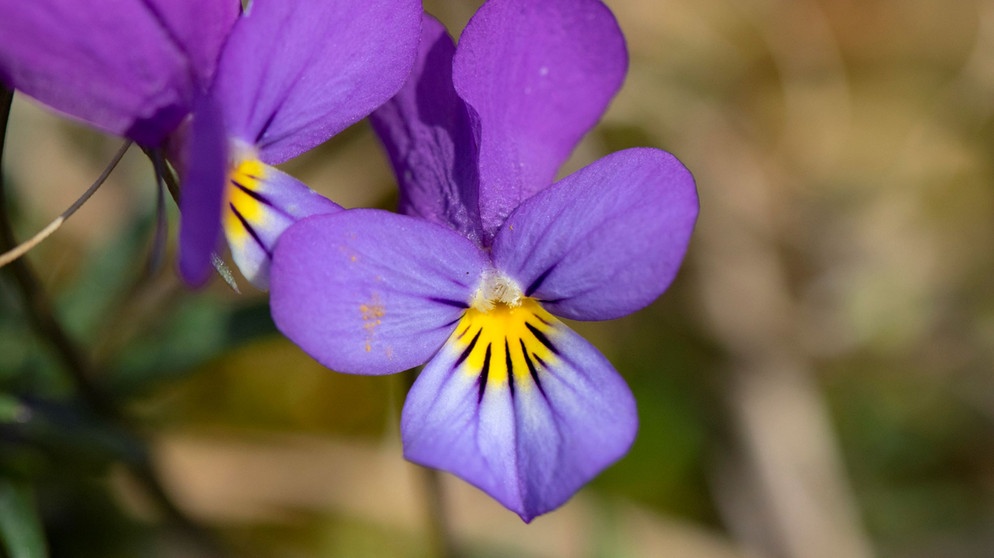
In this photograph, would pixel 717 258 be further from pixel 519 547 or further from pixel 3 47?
pixel 3 47

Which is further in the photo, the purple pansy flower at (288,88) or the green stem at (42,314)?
the green stem at (42,314)

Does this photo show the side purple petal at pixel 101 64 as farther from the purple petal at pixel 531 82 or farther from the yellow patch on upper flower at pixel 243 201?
the purple petal at pixel 531 82

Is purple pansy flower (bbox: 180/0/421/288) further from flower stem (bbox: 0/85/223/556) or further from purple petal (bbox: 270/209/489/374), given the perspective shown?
flower stem (bbox: 0/85/223/556)

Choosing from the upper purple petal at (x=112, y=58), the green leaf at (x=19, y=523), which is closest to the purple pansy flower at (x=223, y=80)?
the upper purple petal at (x=112, y=58)

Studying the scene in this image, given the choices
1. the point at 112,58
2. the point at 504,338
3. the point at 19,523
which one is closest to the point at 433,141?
the point at 504,338

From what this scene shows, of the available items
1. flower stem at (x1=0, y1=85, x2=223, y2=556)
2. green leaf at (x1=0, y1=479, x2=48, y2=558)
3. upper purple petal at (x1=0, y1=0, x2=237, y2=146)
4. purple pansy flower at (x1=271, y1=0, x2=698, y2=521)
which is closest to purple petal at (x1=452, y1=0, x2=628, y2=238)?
purple pansy flower at (x1=271, y1=0, x2=698, y2=521)

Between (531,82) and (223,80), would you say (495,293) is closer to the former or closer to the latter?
(531,82)

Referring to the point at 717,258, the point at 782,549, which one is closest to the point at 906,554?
the point at 782,549
